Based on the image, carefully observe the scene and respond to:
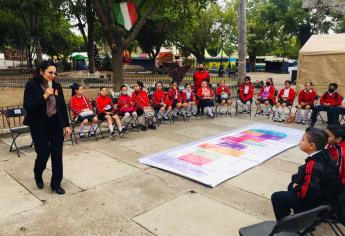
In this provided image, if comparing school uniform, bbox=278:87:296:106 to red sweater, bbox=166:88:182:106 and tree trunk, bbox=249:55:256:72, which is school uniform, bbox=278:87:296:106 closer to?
red sweater, bbox=166:88:182:106

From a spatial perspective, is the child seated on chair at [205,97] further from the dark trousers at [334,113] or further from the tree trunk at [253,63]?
the tree trunk at [253,63]

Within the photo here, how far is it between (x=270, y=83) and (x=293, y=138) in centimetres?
309

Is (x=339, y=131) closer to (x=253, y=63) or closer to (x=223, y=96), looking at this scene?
(x=223, y=96)

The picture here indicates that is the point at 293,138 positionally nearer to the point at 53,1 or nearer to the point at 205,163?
the point at 205,163


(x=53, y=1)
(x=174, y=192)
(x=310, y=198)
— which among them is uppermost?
(x=53, y=1)

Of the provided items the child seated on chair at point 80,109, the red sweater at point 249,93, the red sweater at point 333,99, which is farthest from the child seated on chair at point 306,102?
the child seated on chair at point 80,109

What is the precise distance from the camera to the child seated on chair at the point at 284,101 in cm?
1023

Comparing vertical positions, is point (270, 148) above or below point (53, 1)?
below

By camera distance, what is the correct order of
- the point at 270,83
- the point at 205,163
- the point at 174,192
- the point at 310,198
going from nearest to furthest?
the point at 310,198
the point at 174,192
the point at 205,163
the point at 270,83

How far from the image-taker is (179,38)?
3422 cm

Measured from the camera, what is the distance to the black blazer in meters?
→ 4.45

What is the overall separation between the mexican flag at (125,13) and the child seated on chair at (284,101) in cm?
557

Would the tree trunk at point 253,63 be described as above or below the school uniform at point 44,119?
above

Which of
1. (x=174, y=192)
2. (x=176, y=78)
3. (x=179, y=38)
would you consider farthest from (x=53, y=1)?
(x=179, y=38)
